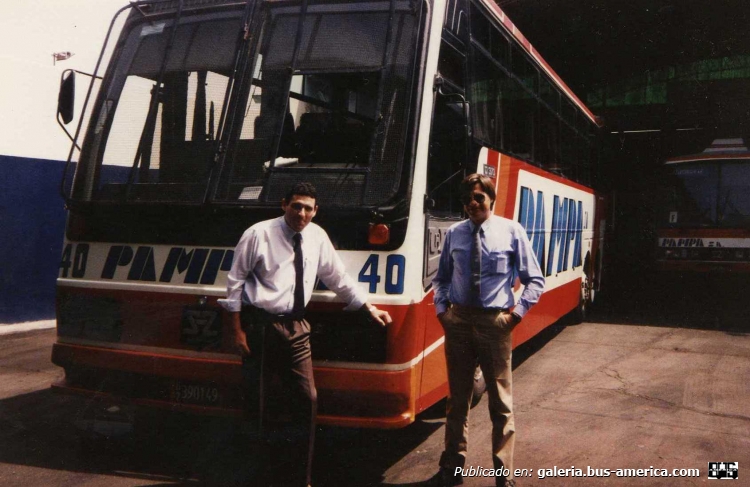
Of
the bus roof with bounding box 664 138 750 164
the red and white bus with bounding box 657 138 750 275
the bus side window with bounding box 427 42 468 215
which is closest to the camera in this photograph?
the bus side window with bounding box 427 42 468 215

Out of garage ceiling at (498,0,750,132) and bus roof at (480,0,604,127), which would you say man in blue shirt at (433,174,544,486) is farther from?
garage ceiling at (498,0,750,132)

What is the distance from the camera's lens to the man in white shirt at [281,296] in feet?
13.8

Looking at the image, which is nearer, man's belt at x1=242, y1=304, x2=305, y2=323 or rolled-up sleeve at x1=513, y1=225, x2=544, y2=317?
man's belt at x1=242, y1=304, x2=305, y2=323

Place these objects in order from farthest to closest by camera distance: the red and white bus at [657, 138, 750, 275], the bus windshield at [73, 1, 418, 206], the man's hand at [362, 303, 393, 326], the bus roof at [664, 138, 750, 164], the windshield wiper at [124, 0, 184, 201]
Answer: the bus roof at [664, 138, 750, 164], the red and white bus at [657, 138, 750, 275], the windshield wiper at [124, 0, 184, 201], the bus windshield at [73, 1, 418, 206], the man's hand at [362, 303, 393, 326]

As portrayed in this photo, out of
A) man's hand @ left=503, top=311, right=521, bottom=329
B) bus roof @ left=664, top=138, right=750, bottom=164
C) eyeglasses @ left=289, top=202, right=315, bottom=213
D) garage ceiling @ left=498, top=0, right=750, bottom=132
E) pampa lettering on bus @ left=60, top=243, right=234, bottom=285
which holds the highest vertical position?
garage ceiling @ left=498, top=0, right=750, bottom=132

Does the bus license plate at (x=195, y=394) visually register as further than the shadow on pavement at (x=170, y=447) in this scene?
No

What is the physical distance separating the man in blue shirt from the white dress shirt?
64 centimetres

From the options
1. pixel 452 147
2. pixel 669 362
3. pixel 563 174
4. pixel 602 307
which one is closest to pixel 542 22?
pixel 602 307

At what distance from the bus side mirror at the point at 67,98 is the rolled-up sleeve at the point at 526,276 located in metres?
3.27

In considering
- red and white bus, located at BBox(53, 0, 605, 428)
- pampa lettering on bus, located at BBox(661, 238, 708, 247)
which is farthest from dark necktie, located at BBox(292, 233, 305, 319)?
pampa lettering on bus, located at BBox(661, 238, 708, 247)

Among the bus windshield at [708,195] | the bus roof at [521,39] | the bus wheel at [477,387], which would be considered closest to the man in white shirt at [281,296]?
the bus wheel at [477,387]

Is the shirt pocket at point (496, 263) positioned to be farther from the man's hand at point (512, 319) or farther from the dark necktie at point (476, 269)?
the man's hand at point (512, 319)

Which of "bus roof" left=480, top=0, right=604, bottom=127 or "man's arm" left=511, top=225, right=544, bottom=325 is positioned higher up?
"bus roof" left=480, top=0, right=604, bottom=127

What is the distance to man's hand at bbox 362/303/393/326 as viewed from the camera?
439cm
